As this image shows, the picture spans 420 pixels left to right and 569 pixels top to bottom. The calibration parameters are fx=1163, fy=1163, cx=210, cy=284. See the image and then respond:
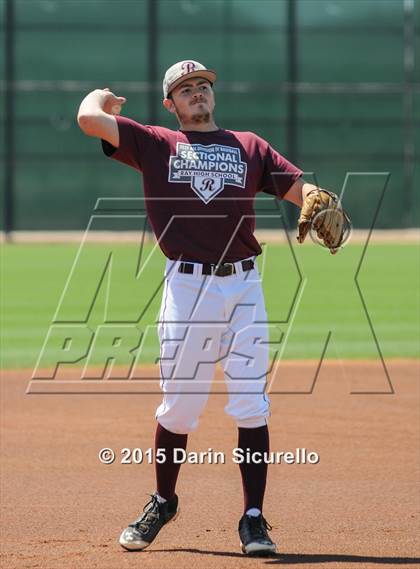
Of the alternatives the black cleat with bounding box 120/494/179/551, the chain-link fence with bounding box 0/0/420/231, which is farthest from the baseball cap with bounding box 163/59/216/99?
the chain-link fence with bounding box 0/0/420/231

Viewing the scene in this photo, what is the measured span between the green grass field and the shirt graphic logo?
5.96 metres

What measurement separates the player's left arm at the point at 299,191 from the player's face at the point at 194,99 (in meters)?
0.55

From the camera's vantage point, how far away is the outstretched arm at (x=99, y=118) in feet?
16.8

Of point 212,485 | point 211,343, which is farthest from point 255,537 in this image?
point 212,485

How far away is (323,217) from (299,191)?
245 millimetres

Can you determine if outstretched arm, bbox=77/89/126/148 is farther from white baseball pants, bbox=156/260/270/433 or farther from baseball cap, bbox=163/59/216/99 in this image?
white baseball pants, bbox=156/260/270/433

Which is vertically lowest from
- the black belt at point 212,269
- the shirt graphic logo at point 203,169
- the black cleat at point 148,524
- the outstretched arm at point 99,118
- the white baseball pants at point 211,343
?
the black cleat at point 148,524

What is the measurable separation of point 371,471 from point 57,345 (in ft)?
19.9

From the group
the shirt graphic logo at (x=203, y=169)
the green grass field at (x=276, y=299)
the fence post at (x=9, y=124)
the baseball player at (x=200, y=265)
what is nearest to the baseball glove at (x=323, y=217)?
the baseball player at (x=200, y=265)

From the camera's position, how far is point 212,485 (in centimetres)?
657

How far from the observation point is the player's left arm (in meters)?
5.50

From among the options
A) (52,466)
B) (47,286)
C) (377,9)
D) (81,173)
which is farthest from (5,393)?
(377,9)

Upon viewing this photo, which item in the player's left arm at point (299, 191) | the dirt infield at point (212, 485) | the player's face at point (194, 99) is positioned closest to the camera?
Result: the dirt infield at point (212, 485)

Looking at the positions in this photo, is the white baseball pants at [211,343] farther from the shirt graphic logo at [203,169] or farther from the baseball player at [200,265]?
the shirt graphic logo at [203,169]
